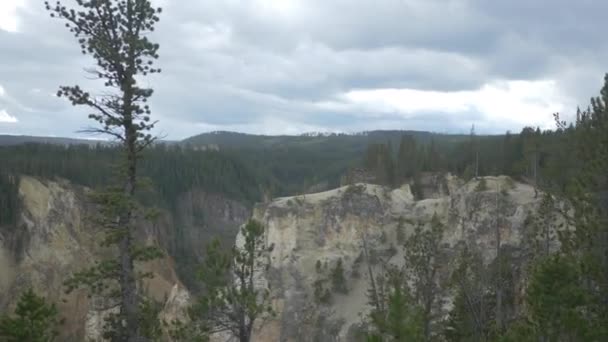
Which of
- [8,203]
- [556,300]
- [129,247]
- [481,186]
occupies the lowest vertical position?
[8,203]

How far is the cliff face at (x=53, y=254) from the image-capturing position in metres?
58.2

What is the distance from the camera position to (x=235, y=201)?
123 m

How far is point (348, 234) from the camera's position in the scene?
5006 cm

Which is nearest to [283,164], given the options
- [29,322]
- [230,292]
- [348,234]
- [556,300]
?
[348,234]

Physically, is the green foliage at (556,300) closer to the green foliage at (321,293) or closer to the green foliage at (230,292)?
the green foliage at (230,292)

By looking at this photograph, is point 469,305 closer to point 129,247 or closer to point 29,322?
point 129,247

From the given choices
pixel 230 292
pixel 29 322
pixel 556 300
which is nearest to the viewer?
pixel 29 322

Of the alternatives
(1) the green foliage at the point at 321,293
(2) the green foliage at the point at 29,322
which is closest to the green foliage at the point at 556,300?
(2) the green foliage at the point at 29,322

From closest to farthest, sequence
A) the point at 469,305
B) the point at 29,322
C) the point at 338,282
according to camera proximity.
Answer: the point at 29,322 < the point at 469,305 < the point at 338,282

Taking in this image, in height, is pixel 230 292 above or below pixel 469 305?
above

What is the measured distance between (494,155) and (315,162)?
119280 millimetres

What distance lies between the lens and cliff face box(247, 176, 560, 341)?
1660 inches

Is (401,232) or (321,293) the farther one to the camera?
(401,232)

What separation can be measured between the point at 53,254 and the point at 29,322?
54.9m
